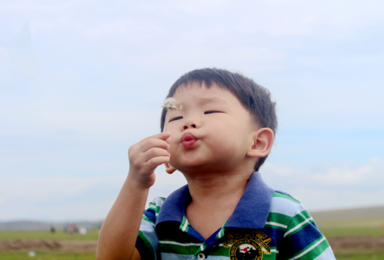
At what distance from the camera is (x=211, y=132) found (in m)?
1.89

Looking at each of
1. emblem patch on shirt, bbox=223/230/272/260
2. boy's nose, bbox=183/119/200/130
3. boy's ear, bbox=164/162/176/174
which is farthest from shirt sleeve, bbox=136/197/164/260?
boy's nose, bbox=183/119/200/130

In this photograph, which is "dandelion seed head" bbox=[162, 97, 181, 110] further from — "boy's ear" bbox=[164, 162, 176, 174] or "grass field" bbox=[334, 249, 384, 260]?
"grass field" bbox=[334, 249, 384, 260]

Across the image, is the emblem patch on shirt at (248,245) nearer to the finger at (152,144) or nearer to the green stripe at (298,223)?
the green stripe at (298,223)

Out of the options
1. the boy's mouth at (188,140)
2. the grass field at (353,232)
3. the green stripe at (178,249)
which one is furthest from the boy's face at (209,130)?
the grass field at (353,232)

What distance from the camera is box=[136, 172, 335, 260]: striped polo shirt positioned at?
1.83 metres

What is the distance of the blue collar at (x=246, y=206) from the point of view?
6.07 feet

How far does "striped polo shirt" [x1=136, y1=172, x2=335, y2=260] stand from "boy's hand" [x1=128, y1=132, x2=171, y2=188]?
35cm

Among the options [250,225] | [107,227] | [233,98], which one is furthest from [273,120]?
[107,227]

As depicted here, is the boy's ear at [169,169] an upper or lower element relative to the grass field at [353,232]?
upper

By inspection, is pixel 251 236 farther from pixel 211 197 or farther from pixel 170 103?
pixel 170 103

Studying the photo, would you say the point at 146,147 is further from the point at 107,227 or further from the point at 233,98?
the point at 233,98

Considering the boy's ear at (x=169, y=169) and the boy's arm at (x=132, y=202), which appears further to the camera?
the boy's ear at (x=169, y=169)

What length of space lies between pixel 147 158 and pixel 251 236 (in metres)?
0.65

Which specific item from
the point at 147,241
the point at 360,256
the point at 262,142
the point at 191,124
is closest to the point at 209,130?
the point at 191,124
